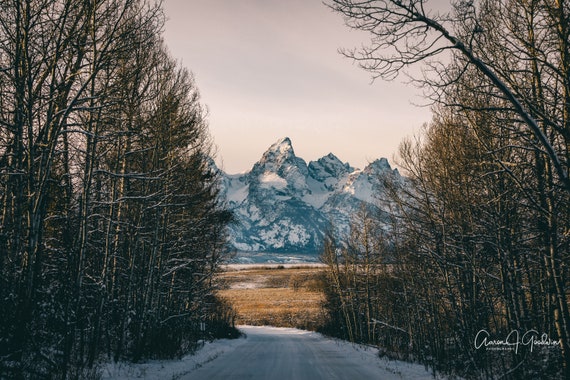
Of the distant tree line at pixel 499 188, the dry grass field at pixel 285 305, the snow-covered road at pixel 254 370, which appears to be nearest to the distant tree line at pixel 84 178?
the snow-covered road at pixel 254 370

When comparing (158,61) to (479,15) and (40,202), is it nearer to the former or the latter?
(40,202)

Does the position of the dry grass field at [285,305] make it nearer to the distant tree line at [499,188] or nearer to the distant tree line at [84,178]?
the distant tree line at [84,178]

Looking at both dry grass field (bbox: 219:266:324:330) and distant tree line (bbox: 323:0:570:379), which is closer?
distant tree line (bbox: 323:0:570:379)

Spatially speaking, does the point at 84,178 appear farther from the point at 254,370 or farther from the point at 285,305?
the point at 285,305

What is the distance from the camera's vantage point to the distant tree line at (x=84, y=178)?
6.53 metres

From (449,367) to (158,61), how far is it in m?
12.9

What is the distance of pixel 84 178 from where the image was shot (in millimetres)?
9008

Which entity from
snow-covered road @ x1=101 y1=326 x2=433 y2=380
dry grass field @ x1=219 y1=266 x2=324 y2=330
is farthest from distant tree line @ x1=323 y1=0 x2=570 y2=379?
dry grass field @ x1=219 y1=266 x2=324 y2=330

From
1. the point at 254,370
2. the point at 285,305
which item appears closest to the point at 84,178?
the point at 254,370

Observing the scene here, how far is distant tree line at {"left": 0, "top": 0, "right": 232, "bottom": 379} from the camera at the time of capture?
21.4 feet

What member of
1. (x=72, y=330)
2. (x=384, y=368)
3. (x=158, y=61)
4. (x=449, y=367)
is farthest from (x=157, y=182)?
(x=449, y=367)

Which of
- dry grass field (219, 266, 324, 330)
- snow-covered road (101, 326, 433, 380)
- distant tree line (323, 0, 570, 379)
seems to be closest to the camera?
distant tree line (323, 0, 570, 379)

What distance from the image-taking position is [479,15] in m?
8.26

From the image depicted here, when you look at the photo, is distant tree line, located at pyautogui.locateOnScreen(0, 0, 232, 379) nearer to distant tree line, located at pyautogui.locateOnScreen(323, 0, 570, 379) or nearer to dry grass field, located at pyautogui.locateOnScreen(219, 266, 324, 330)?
distant tree line, located at pyautogui.locateOnScreen(323, 0, 570, 379)
